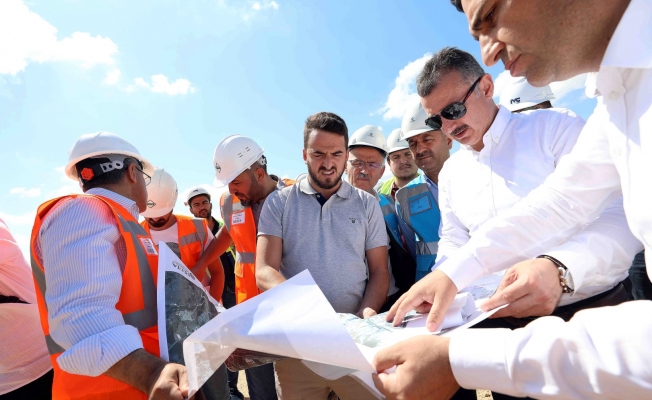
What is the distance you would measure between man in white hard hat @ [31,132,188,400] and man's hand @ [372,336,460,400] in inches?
30.2

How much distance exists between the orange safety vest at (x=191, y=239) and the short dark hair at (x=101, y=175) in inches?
116

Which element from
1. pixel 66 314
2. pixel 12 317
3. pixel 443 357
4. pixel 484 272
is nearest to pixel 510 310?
pixel 484 272

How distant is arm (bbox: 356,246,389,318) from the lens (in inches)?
110

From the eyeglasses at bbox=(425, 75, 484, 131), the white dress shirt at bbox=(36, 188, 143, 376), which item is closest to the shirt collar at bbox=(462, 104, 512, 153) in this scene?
the eyeglasses at bbox=(425, 75, 484, 131)

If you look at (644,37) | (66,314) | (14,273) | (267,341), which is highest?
(644,37)

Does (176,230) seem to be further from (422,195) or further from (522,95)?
(522,95)

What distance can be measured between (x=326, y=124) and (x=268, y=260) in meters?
1.32

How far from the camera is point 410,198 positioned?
3758 millimetres

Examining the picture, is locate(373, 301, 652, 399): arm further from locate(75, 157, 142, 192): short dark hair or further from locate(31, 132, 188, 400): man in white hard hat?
locate(75, 157, 142, 192): short dark hair

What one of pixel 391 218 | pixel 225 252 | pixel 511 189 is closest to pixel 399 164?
pixel 391 218

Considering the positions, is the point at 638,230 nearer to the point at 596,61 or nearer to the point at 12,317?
the point at 596,61

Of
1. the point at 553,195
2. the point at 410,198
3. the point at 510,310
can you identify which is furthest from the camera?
the point at 410,198

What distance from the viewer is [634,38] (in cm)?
104

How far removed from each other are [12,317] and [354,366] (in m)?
3.07
